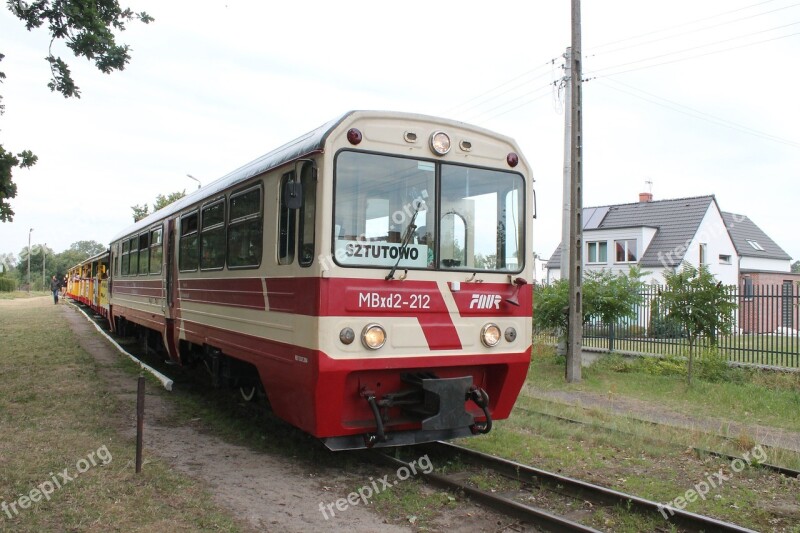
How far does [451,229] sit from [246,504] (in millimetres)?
2943

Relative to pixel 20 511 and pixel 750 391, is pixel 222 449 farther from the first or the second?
pixel 750 391

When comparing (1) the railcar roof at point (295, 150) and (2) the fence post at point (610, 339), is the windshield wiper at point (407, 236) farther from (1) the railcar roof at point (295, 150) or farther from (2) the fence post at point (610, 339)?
(2) the fence post at point (610, 339)

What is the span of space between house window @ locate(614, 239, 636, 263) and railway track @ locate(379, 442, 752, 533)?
27188mm

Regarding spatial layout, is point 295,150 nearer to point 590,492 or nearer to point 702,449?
point 590,492

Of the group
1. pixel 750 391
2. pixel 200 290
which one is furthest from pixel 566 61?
pixel 200 290

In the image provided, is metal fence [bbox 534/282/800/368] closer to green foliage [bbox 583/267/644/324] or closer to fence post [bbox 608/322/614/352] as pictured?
green foliage [bbox 583/267/644/324]

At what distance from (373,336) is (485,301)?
4.06 ft

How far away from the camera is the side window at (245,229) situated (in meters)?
6.64

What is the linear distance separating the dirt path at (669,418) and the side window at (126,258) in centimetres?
912

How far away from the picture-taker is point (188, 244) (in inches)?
367

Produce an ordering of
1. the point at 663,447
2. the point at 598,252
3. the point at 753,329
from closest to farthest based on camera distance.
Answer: the point at 663,447
the point at 753,329
the point at 598,252

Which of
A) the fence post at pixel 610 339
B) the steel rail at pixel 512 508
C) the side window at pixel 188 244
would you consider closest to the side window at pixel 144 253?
the side window at pixel 188 244

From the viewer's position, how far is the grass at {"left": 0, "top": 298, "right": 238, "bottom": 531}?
15.6 ft
